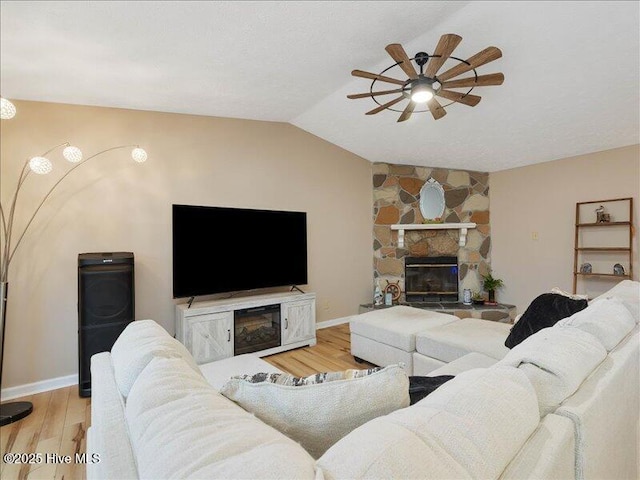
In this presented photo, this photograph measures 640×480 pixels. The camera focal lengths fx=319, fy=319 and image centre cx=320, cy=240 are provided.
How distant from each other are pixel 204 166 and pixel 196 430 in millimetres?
3352

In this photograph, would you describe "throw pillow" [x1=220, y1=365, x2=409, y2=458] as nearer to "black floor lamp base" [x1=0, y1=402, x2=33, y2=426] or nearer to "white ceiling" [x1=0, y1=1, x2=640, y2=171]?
"white ceiling" [x1=0, y1=1, x2=640, y2=171]

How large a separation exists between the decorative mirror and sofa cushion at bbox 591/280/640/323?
2.71 metres

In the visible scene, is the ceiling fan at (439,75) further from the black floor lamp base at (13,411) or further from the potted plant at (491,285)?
the black floor lamp base at (13,411)

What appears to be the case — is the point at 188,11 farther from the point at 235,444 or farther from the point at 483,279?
the point at 483,279

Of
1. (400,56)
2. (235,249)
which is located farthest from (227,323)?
(400,56)

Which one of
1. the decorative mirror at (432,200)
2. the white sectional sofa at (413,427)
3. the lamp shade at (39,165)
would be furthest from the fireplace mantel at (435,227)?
the lamp shade at (39,165)

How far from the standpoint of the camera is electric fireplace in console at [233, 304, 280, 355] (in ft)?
11.3

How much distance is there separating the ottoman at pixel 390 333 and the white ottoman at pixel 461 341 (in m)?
0.10

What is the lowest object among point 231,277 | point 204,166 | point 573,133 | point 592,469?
point 592,469

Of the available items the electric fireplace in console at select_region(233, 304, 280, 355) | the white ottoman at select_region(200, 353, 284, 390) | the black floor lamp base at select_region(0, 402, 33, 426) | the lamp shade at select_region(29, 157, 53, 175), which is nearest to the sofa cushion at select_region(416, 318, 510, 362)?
the white ottoman at select_region(200, 353, 284, 390)

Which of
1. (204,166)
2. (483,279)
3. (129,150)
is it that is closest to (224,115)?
Result: (204,166)

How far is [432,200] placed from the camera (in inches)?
209

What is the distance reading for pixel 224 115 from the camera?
3.69 m

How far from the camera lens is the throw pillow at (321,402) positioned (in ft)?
2.81
